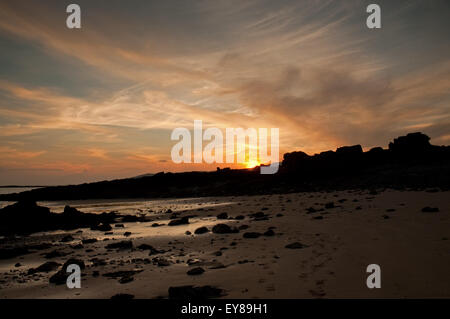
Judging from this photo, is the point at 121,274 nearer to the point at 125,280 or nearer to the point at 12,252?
the point at 125,280

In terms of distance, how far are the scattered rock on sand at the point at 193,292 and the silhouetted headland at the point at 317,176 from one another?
3127 centimetres

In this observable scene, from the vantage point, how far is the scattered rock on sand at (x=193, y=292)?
5.02m

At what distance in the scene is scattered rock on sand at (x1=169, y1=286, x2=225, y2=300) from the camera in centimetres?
502

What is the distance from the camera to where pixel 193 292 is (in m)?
5.07

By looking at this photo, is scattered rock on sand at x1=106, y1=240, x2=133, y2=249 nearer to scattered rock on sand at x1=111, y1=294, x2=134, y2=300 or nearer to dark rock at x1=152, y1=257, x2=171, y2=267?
dark rock at x1=152, y1=257, x2=171, y2=267

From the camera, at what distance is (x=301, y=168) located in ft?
177

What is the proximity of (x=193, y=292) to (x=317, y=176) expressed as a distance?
4744 cm

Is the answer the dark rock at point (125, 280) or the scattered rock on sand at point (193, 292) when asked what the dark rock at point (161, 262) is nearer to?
the dark rock at point (125, 280)

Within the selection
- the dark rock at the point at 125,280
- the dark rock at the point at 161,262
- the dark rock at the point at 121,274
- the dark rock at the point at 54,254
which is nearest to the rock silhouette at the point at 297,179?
the dark rock at the point at 54,254

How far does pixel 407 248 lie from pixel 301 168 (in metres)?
47.9

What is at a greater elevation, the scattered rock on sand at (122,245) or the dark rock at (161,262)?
the dark rock at (161,262)

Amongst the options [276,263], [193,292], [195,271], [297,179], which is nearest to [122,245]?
[195,271]

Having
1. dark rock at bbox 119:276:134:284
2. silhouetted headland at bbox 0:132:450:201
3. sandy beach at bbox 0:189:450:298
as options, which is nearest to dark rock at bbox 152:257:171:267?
sandy beach at bbox 0:189:450:298
